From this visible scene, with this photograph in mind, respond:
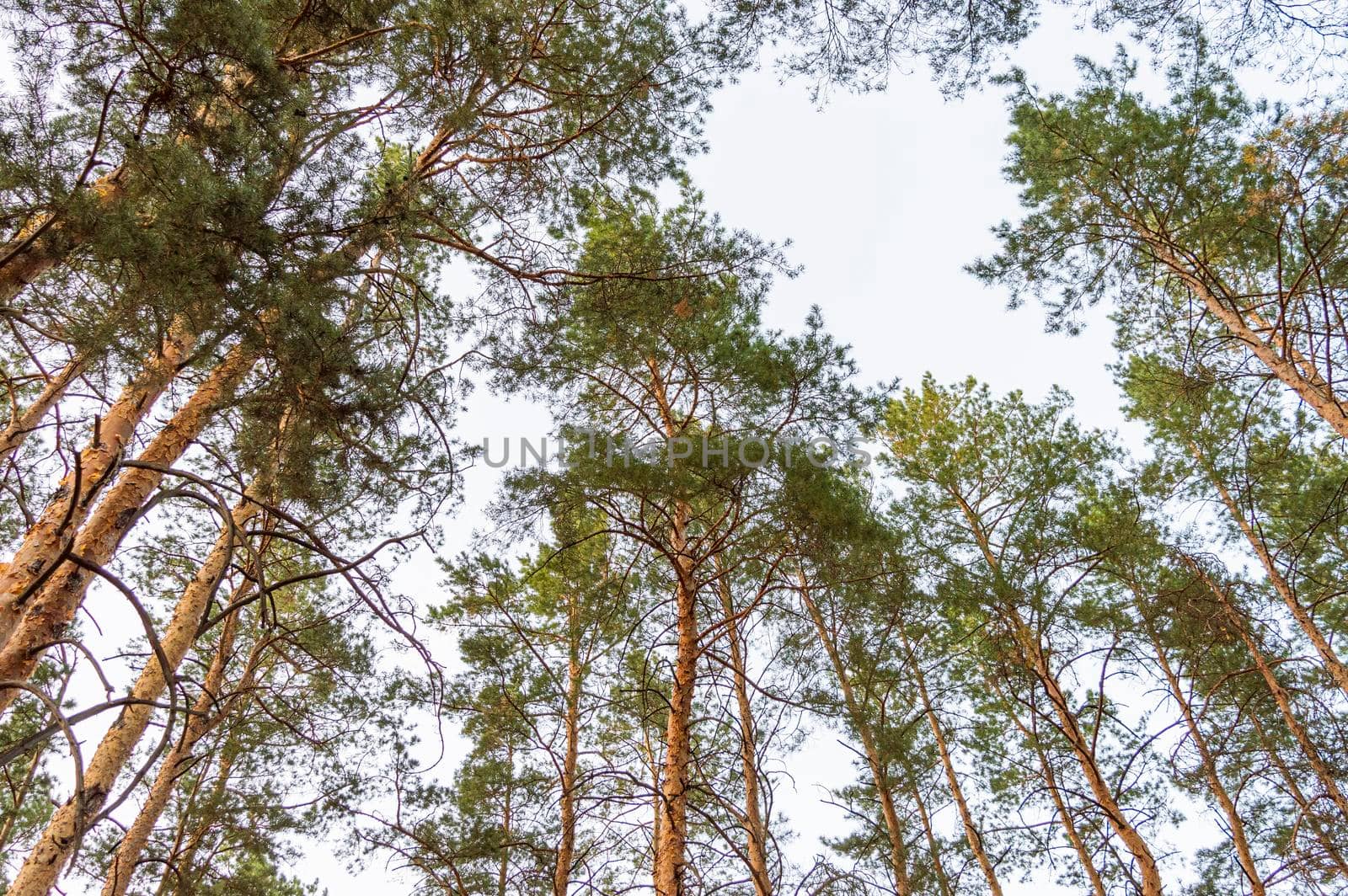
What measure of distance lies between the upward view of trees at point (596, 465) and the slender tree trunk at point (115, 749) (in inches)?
2.0

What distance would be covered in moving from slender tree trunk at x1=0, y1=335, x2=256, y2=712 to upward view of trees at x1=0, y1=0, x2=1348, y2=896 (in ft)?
0.09

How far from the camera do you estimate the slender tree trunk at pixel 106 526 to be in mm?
2891

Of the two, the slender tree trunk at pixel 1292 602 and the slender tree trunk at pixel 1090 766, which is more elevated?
the slender tree trunk at pixel 1292 602

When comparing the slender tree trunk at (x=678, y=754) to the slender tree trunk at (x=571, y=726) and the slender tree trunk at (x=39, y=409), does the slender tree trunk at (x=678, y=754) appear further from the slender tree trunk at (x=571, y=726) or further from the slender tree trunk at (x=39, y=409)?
the slender tree trunk at (x=39, y=409)

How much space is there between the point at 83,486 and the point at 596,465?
9.52ft

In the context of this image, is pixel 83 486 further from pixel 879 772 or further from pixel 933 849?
pixel 933 849

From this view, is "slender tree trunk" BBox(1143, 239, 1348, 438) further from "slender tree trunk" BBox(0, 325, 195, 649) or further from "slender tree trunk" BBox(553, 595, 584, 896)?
"slender tree trunk" BBox(0, 325, 195, 649)

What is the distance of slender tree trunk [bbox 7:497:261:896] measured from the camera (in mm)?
4082

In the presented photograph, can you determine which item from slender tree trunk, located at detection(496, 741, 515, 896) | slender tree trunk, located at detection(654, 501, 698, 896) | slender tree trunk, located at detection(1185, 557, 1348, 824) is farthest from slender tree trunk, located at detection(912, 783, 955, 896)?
slender tree trunk, located at detection(496, 741, 515, 896)

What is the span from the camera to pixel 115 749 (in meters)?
5.00

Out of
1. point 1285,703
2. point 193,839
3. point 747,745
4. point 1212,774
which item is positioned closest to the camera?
point 747,745

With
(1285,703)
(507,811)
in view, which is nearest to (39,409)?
(507,811)

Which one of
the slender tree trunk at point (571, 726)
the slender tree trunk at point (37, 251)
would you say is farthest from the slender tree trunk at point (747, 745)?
the slender tree trunk at point (37, 251)

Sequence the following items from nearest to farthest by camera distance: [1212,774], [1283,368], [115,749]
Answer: [115,749] → [1283,368] → [1212,774]
